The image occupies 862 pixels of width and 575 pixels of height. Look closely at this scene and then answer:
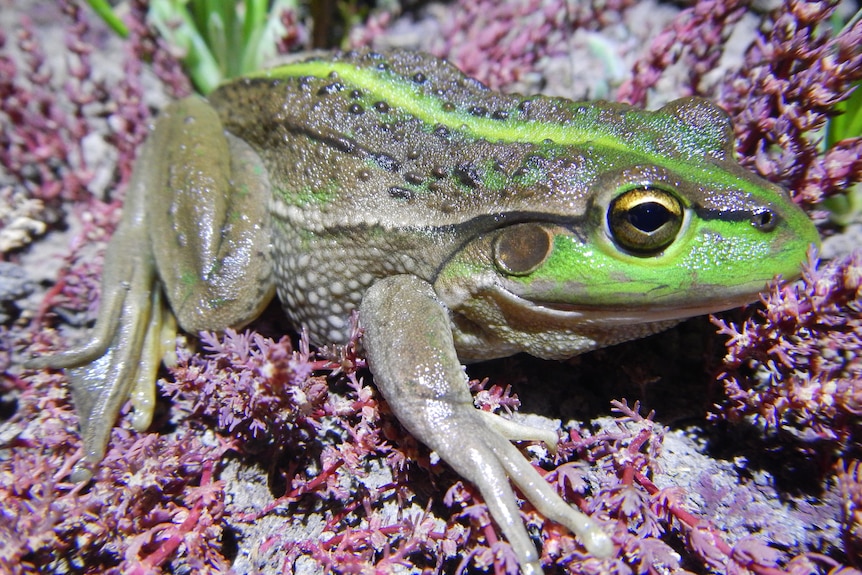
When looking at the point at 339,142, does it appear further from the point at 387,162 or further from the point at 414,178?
the point at 414,178

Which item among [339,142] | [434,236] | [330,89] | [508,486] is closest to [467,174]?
[434,236]

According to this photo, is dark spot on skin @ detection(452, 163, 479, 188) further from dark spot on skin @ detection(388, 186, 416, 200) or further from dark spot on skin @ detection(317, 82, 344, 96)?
dark spot on skin @ detection(317, 82, 344, 96)

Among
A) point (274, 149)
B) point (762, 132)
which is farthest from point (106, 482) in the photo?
point (762, 132)

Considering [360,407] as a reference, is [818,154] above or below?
above

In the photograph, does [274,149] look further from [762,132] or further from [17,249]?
[762,132]

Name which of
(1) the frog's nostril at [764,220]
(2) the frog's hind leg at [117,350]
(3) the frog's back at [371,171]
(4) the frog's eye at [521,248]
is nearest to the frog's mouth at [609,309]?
(4) the frog's eye at [521,248]

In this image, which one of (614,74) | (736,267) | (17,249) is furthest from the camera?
(614,74)

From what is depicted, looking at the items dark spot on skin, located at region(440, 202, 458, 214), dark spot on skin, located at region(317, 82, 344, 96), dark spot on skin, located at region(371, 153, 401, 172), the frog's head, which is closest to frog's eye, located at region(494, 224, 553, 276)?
the frog's head

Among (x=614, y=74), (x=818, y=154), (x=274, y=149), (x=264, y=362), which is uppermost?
(x=614, y=74)
